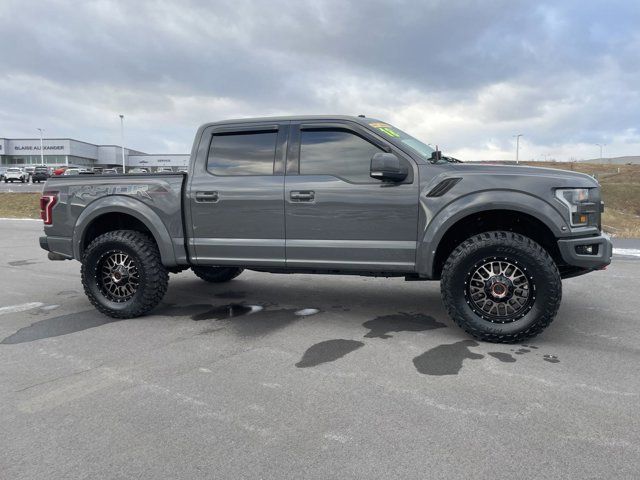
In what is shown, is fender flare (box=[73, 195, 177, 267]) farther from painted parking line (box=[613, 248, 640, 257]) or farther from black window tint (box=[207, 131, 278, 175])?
painted parking line (box=[613, 248, 640, 257])

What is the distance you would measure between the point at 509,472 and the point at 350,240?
8.07 feet

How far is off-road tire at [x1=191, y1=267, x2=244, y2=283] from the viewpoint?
659 centimetres

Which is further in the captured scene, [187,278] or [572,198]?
[187,278]

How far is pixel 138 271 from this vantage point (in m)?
4.94

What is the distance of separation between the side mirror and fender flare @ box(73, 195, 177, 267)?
89.0 inches

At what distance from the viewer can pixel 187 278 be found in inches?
290

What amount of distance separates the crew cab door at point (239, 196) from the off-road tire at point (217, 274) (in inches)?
67.3

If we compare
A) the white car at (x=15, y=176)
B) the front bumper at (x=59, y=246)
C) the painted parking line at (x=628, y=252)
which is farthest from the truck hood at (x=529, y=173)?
the white car at (x=15, y=176)

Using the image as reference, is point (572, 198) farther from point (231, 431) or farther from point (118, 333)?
point (118, 333)

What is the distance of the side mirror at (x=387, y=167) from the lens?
400cm

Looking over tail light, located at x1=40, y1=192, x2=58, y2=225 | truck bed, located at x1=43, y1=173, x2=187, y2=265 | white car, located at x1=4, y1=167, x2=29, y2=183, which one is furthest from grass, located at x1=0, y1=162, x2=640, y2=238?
white car, located at x1=4, y1=167, x2=29, y2=183

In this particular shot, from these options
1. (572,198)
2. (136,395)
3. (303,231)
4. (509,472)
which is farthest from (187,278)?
(509,472)

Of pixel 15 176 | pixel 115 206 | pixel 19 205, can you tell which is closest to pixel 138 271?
pixel 115 206

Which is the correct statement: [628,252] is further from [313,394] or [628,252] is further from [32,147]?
[32,147]
